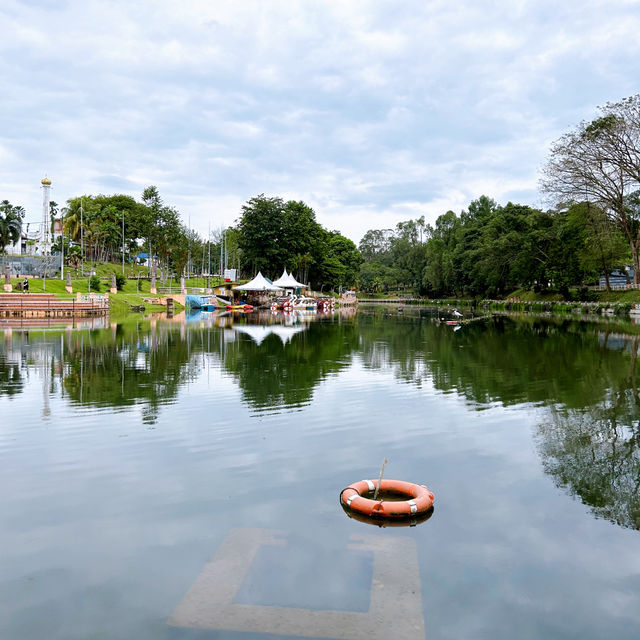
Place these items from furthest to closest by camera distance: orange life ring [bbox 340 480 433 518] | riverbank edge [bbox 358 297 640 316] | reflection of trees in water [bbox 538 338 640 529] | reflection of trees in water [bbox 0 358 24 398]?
1. riverbank edge [bbox 358 297 640 316]
2. reflection of trees in water [bbox 0 358 24 398]
3. reflection of trees in water [bbox 538 338 640 529]
4. orange life ring [bbox 340 480 433 518]

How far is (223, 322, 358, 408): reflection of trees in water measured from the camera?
15.2 m

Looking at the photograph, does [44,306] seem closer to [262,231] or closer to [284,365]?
[284,365]

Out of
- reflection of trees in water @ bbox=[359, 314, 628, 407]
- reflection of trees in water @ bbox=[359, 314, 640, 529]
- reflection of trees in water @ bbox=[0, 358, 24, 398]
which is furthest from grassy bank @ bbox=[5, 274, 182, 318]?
reflection of trees in water @ bbox=[0, 358, 24, 398]

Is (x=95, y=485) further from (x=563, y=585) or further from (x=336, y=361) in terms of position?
(x=336, y=361)

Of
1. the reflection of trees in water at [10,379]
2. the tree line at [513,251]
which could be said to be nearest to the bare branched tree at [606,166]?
the tree line at [513,251]

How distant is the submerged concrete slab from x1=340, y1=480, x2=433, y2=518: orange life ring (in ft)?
3.34

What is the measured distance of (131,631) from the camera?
5027 millimetres

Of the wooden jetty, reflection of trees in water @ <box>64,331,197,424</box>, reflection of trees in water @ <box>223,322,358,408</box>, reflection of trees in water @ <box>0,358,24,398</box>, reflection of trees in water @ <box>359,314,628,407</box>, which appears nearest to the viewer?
reflection of trees in water @ <box>64,331,197,424</box>

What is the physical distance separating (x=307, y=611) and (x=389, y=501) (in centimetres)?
262

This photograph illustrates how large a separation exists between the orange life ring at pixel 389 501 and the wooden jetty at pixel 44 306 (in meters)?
39.0

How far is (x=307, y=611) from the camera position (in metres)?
5.34

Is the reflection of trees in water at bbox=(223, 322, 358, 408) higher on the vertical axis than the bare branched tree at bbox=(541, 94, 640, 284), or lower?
lower

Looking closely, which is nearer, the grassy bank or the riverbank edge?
the grassy bank

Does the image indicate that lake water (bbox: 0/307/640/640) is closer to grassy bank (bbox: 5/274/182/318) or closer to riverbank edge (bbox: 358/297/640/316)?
grassy bank (bbox: 5/274/182/318)
